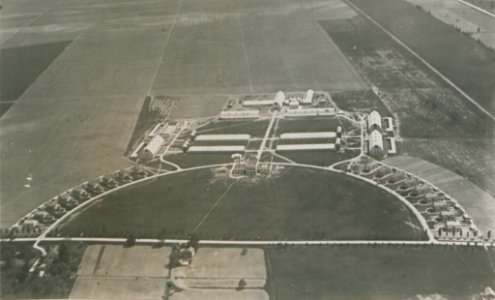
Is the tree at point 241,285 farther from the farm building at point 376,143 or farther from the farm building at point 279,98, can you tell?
the farm building at point 279,98

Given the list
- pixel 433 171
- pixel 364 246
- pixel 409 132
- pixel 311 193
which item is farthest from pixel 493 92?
pixel 364 246

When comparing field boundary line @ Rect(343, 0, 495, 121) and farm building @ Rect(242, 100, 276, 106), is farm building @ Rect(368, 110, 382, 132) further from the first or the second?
farm building @ Rect(242, 100, 276, 106)

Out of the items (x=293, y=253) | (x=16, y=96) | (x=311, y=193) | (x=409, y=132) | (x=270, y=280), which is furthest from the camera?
(x=16, y=96)

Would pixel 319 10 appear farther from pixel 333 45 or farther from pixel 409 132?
pixel 409 132

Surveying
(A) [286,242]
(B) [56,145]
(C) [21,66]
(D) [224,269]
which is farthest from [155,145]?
(C) [21,66]

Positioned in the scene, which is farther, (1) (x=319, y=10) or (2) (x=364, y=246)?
(1) (x=319, y=10)

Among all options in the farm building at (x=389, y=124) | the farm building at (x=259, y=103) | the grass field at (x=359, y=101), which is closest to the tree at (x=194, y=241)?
the farm building at (x=389, y=124)

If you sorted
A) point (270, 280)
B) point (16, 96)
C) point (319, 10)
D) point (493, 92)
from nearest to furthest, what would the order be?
1. point (270, 280)
2. point (493, 92)
3. point (16, 96)
4. point (319, 10)
